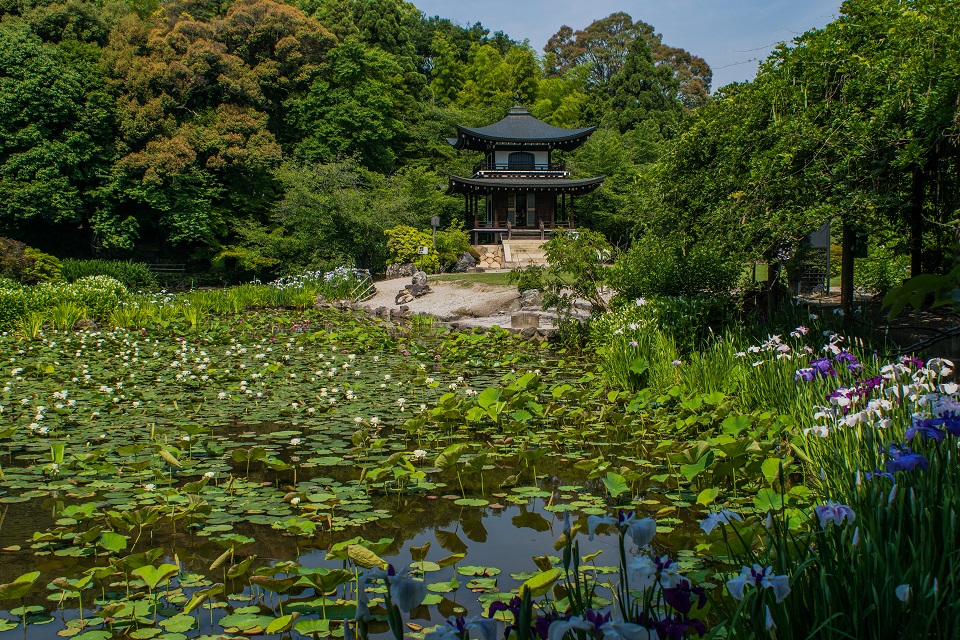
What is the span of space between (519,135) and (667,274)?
24.8 meters

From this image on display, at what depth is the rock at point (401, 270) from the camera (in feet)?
75.1

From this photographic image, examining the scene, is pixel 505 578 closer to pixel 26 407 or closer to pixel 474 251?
pixel 26 407

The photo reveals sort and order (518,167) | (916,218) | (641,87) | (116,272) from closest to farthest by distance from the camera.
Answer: (916,218) < (116,272) < (518,167) < (641,87)

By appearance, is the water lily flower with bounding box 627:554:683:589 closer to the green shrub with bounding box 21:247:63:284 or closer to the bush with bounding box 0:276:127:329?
the bush with bounding box 0:276:127:329

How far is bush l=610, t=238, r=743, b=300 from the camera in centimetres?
884

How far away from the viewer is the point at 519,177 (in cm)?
3238

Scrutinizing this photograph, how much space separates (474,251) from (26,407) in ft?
71.0

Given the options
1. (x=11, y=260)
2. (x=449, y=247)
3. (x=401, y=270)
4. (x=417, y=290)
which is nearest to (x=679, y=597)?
(x=417, y=290)

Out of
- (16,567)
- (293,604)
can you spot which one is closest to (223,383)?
(16,567)

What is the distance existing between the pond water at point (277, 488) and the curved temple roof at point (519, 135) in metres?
26.2

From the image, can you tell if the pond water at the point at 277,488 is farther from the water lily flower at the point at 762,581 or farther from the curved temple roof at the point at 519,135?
the curved temple roof at the point at 519,135

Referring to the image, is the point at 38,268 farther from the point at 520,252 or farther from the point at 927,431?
the point at 927,431

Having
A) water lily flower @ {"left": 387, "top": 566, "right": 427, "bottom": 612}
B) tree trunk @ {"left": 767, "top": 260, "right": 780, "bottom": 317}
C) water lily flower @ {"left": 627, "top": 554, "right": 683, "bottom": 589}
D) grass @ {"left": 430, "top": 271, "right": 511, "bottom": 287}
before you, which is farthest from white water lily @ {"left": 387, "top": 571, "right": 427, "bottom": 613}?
grass @ {"left": 430, "top": 271, "right": 511, "bottom": 287}

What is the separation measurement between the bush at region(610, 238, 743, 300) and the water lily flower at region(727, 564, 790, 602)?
279 inches
